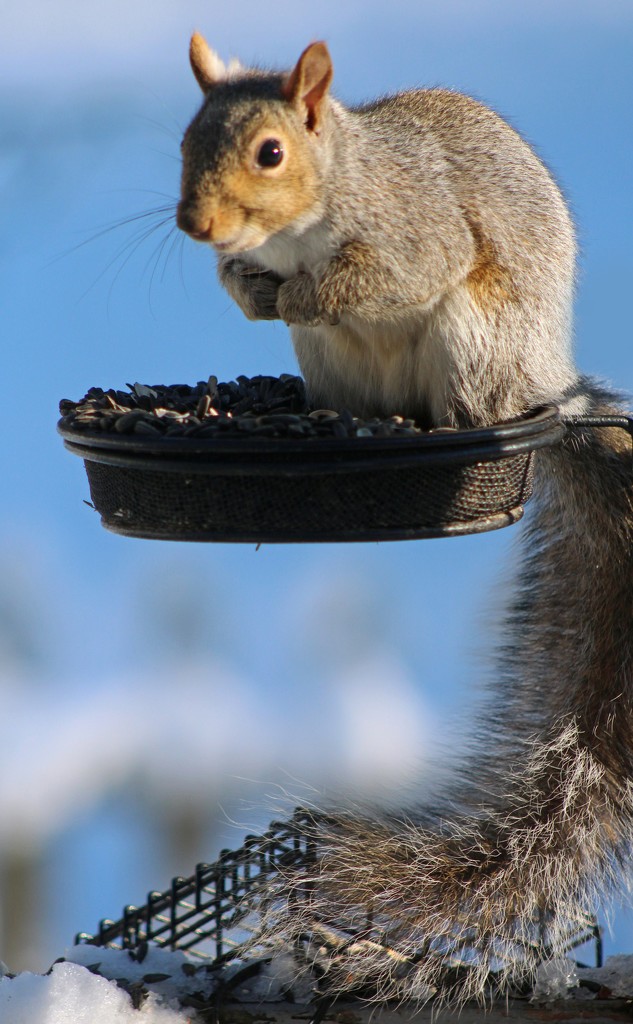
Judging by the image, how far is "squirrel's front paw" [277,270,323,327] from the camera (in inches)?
56.3

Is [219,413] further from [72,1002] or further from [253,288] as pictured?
[72,1002]

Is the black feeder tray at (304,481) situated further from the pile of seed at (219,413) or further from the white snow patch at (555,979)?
the white snow patch at (555,979)

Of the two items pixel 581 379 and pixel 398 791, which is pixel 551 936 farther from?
pixel 581 379

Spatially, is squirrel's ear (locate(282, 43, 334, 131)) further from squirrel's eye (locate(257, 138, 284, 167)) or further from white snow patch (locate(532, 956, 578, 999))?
white snow patch (locate(532, 956, 578, 999))

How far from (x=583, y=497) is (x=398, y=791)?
20.6 inches

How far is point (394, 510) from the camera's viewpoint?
1.33 metres

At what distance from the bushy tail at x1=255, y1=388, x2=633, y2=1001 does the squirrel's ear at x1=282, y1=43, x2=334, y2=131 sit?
2.03 feet

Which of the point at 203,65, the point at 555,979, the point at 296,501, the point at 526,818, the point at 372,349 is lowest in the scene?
the point at 555,979

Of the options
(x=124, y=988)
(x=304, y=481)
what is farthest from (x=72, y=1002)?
(x=304, y=481)

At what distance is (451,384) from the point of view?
1528 millimetres

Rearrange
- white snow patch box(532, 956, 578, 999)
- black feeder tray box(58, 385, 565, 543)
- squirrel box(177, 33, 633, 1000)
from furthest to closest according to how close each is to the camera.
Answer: white snow patch box(532, 956, 578, 999)
squirrel box(177, 33, 633, 1000)
black feeder tray box(58, 385, 565, 543)

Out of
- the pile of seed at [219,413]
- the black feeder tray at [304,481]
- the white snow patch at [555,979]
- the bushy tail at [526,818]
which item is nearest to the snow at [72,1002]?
the bushy tail at [526,818]

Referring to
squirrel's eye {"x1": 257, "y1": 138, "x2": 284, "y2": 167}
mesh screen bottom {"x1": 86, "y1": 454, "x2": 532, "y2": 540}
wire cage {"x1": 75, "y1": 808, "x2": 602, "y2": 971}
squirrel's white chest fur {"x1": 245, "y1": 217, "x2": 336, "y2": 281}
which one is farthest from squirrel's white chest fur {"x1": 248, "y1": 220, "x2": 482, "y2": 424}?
wire cage {"x1": 75, "y1": 808, "x2": 602, "y2": 971}

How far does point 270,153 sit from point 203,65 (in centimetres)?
22
